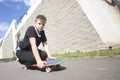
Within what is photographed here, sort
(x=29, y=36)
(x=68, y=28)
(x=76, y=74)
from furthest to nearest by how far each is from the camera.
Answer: (x=68, y=28) < (x=29, y=36) < (x=76, y=74)

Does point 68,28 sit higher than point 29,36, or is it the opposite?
point 68,28

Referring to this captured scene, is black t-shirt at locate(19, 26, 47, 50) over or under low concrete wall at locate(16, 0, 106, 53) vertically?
under

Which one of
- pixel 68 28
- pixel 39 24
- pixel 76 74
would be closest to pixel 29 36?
pixel 39 24

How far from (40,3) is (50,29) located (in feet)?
8.91

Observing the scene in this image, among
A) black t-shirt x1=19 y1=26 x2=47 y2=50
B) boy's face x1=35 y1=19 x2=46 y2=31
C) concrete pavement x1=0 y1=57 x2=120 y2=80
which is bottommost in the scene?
concrete pavement x1=0 y1=57 x2=120 y2=80

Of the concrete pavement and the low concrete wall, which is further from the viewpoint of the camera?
the low concrete wall

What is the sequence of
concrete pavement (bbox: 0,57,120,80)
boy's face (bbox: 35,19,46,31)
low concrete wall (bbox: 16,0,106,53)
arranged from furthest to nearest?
1. low concrete wall (bbox: 16,0,106,53)
2. boy's face (bbox: 35,19,46,31)
3. concrete pavement (bbox: 0,57,120,80)

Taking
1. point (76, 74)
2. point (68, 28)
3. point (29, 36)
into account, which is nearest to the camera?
point (76, 74)

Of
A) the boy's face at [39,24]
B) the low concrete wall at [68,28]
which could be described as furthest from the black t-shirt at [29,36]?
the low concrete wall at [68,28]

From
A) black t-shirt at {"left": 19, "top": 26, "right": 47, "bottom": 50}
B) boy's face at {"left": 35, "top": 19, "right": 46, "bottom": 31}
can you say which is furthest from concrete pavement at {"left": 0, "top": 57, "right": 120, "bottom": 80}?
boy's face at {"left": 35, "top": 19, "right": 46, "bottom": 31}

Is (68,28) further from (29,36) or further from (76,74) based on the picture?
(76,74)

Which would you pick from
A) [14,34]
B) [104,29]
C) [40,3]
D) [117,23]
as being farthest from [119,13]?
[14,34]

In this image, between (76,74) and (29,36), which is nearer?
(76,74)

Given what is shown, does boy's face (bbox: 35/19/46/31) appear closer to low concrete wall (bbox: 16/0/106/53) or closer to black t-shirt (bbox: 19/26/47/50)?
black t-shirt (bbox: 19/26/47/50)
